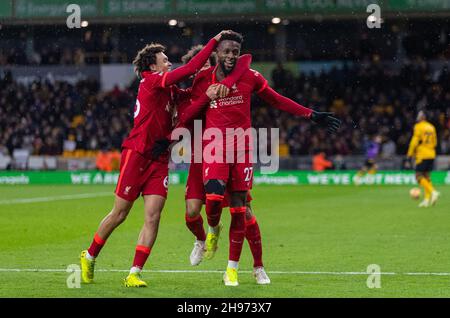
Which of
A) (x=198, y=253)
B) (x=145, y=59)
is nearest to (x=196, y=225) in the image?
(x=198, y=253)

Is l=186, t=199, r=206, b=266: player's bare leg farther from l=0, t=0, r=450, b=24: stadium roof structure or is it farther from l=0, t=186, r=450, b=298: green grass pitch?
l=0, t=0, r=450, b=24: stadium roof structure

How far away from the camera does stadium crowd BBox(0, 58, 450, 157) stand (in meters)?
39.5

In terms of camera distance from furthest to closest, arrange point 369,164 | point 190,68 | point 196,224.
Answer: point 369,164 < point 196,224 < point 190,68

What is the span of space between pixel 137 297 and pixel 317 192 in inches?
889

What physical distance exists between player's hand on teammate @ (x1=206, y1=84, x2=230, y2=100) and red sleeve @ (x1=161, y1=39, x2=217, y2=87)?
31 cm

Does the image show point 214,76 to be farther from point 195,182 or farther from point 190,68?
point 195,182

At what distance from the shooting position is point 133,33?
43.7 m

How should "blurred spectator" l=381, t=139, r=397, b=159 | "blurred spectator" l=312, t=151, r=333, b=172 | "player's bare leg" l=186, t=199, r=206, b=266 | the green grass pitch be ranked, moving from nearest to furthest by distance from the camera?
1. the green grass pitch
2. "player's bare leg" l=186, t=199, r=206, b=266
3. "blurred spectator" l=312, t=151, r=333, b=172
4. "blurred spectator" l=381, t=139, r=397, b=159

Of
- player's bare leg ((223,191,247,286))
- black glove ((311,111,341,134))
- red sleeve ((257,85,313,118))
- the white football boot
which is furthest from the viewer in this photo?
the white football boot

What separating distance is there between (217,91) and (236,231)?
1471mm

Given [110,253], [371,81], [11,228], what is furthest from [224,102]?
[371,81]

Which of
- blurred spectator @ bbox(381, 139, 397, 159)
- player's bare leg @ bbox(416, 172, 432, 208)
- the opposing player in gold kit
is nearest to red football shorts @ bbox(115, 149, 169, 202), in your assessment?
player's bare leg @ bbox(416, 172, 432, 208)

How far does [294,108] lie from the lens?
32.7 feet
